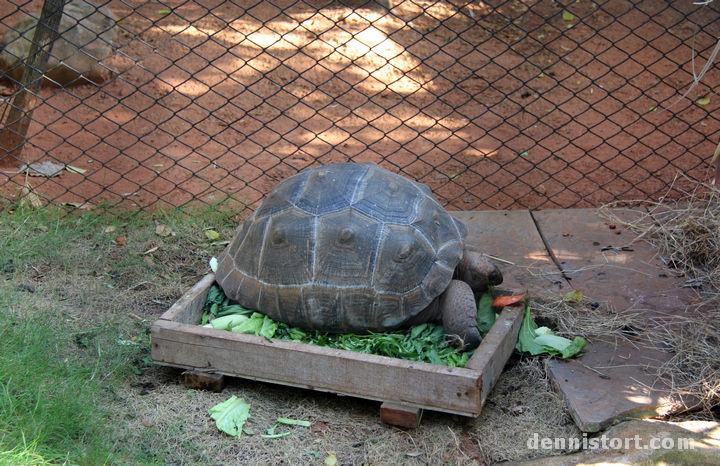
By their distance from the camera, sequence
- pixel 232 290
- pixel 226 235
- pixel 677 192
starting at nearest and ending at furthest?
pixel 232 290 < pixel 226 235 < pixel 677 192

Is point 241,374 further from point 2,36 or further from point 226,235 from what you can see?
point 2,36

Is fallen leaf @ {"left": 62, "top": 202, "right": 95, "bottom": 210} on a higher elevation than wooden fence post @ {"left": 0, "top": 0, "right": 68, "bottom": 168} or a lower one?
lower

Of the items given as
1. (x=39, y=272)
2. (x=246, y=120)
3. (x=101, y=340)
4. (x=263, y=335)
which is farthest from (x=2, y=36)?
(x=263, y=335)

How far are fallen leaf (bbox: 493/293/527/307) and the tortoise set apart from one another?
141 millimetres

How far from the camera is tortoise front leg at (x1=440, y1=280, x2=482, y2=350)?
2.74 metres

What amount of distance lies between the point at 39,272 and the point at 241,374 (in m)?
1.62

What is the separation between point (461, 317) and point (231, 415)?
1.11m

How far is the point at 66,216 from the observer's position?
4031mm

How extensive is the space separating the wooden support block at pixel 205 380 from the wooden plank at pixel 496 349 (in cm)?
113

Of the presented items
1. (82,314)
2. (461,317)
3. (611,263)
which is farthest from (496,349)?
(82,314)

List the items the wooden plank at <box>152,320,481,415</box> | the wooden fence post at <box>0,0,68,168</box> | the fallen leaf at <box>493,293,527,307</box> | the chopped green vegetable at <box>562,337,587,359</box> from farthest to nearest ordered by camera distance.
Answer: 1. the wooden fence post at <box>0,0,68,168</box>
2. the fallen leaf at <box>493,293,527,307</box>
3. the chopped green vegetable at <box>562,337,587,359</box>
4. the wooden plank at <box>152,320,481,415</box>

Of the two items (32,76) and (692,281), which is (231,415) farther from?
(32,76)

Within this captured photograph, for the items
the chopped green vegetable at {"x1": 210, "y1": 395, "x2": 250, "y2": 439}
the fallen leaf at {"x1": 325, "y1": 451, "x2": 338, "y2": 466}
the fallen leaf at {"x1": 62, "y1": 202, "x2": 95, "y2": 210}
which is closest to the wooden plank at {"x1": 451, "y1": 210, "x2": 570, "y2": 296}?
the fallen leaf at {"x1": 325, "y1": 451, "x2": 338, "y2": 466}

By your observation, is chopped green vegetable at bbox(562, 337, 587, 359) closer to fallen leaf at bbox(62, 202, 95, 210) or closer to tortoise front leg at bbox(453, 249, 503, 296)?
tortoise front leg at bbox(453, 249, 503, 296)
